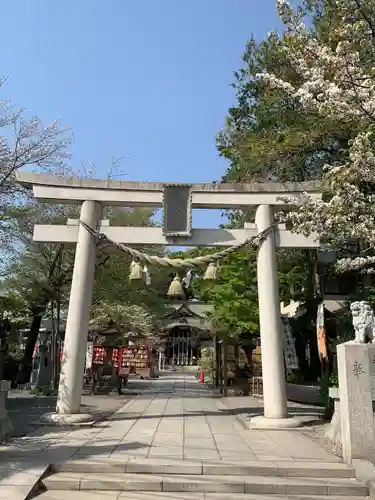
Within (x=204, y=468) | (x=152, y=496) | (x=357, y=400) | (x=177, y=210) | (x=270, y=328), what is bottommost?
(x=152, y=496)

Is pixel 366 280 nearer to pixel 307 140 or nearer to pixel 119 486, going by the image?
pixel 307 140

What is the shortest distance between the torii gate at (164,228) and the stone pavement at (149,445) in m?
1.68

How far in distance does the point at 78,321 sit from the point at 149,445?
12.6 ft

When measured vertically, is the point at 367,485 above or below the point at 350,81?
below

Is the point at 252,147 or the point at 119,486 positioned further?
the point at 252,147

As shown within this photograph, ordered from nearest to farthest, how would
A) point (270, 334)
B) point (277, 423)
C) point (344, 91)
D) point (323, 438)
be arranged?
point (344, 91), point (323, 438), point (277, 423), point (270, 334)

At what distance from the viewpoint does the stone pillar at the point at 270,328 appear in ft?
33.8

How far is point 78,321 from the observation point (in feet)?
35.1

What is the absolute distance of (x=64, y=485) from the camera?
596cm

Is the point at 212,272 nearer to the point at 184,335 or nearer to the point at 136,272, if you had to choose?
the point at 136,272

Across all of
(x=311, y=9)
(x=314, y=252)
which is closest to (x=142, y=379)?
(x=314, y=252)

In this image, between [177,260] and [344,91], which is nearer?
[344,91]

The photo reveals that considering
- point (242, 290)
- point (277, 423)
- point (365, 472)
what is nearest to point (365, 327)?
point (365, 472)

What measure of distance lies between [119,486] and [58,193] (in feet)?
24.4
